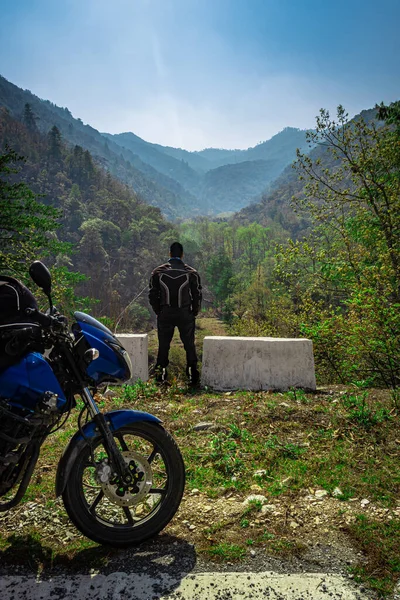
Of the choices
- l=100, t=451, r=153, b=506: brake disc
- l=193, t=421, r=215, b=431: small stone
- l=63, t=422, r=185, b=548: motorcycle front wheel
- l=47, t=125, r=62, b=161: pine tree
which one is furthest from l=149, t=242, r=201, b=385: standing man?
l=47, t=125, r=62, b=161: pine tree

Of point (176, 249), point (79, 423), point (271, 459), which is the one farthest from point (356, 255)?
point (79, 423)

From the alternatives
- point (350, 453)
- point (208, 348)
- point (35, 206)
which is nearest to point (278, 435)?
point (350, 453)

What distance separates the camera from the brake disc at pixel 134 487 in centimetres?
262

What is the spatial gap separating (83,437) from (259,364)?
13.1 feet

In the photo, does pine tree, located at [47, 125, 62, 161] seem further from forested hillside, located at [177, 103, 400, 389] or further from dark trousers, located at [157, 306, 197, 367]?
dark trousers, located at [157, 306, 197, 367]

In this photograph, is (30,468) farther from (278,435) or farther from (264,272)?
(264,272)

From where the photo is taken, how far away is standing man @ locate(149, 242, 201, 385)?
632 cm

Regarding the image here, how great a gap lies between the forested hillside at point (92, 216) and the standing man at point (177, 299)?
76872mm

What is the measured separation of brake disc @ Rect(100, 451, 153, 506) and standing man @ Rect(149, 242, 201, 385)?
3.73 metres

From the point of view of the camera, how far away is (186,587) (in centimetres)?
226

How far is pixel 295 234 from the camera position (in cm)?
15762

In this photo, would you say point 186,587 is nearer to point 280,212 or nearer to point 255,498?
point 255,498

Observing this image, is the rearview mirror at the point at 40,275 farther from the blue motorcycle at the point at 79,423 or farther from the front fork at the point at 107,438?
the front fork at the point at 107,438

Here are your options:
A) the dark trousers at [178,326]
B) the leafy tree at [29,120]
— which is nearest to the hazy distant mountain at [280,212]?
the leafy tree at [29,120]
